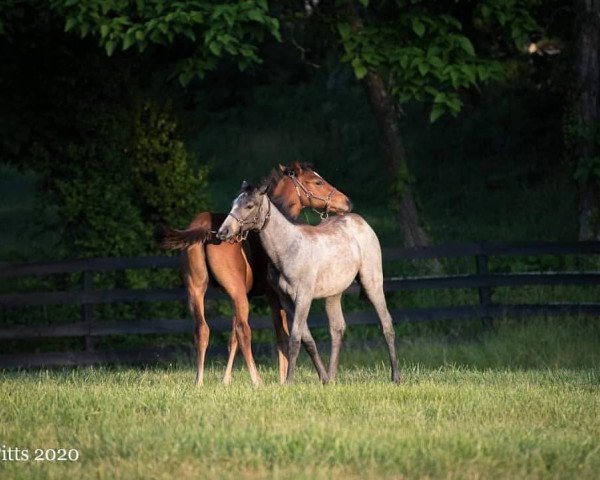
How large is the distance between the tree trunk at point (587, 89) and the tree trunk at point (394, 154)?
2462mm

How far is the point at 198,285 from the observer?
13453 mm

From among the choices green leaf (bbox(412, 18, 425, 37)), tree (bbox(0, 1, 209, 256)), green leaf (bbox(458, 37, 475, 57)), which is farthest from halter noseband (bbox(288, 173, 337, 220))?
tree (bbox(0, 1, 209, 256))

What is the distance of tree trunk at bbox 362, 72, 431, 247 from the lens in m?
21.1

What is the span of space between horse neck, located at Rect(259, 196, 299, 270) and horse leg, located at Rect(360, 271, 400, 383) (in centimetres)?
114

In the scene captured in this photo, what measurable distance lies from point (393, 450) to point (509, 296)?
42.7 ft

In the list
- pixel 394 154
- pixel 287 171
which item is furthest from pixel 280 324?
pixel 394 154

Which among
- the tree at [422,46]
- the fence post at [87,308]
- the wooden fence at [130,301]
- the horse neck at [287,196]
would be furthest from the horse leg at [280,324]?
the fence post at [87,308]

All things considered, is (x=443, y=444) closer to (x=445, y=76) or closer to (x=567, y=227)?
(x=445, y=76)

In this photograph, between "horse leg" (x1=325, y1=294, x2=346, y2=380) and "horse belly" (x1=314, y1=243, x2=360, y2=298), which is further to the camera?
"horse leg" (x1=325, y1=294, x2=346, y2=380)

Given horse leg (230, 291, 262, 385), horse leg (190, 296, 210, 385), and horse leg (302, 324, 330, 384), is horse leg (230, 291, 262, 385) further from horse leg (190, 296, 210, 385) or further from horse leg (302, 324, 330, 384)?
horse leg (302, 324, 330, 384)

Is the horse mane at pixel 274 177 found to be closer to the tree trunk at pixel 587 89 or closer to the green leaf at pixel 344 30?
the green leaf at pixel 344 30

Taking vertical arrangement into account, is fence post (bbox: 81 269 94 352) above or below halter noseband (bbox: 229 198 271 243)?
below

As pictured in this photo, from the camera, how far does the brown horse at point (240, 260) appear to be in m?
13.3

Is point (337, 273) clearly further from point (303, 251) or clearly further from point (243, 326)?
point (243, 326)
